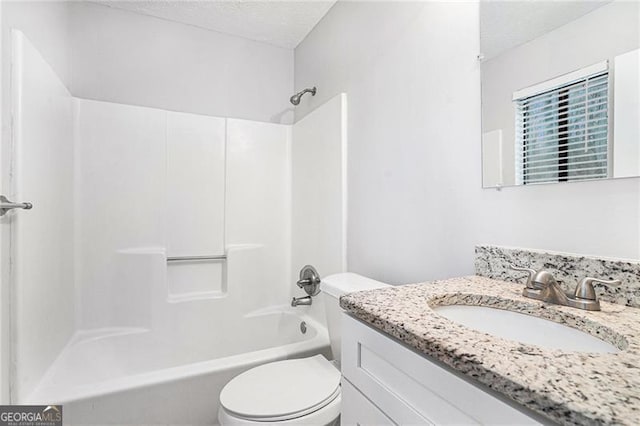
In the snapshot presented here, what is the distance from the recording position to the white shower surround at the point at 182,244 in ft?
4.75

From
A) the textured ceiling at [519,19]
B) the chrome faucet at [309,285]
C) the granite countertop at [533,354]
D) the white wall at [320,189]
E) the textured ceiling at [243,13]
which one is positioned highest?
the textured ceiling at [243,13]

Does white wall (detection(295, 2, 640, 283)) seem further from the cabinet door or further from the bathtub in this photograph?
the bathtub

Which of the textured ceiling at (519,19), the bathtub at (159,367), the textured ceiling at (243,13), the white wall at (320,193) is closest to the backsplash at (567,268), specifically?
the textured ceiling at (519,19)

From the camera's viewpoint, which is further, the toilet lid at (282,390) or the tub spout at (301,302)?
the tub spout at (301,302)

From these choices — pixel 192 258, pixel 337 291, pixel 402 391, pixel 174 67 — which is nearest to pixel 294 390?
pixel 337 291

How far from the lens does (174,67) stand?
85.3 inches

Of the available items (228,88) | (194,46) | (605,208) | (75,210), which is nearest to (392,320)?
(605,208)

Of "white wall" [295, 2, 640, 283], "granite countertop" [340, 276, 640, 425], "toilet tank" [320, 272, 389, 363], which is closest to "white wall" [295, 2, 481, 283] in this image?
"white wall" [295, 2, 640, 283]

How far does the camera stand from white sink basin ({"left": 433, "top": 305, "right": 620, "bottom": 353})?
614 millimetres

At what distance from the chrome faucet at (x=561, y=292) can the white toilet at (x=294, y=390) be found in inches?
25.1

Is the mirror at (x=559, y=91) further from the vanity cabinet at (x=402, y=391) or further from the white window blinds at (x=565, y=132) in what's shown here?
the vanity cabinet at (x=402, y=391)

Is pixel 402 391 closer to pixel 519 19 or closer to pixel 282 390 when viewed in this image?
pixel 282 390

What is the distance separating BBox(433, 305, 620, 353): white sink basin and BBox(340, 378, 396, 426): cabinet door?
282 mm

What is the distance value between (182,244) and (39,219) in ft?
2.76
